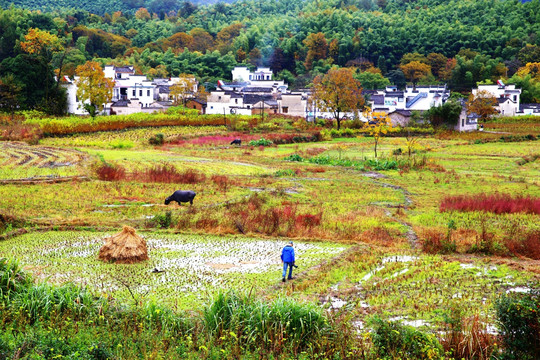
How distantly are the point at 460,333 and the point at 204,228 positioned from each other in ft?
35.7

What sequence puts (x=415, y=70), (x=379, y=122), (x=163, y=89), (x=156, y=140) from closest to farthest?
(x=379, y=122), (x=156, y=140), (x=163, y=89), (x=415, y=70)

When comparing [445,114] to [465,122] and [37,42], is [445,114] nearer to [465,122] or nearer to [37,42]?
[465,122]

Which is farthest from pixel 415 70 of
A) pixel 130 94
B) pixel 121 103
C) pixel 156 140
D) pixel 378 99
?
pixel 156 140

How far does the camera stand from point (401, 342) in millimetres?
8883

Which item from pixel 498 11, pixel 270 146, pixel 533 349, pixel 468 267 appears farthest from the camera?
pixel 498 11

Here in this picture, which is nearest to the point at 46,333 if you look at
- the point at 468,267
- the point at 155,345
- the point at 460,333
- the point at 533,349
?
the point at 155,345

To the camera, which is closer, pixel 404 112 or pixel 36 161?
pixel 36 161

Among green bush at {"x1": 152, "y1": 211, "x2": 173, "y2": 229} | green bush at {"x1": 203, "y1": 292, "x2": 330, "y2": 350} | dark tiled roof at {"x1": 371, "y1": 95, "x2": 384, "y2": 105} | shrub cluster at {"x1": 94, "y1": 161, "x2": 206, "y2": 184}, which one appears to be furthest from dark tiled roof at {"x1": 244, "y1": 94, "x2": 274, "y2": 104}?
green bush at {"x1": 203, "y1": 292, "x2": 330, "y2": 350}

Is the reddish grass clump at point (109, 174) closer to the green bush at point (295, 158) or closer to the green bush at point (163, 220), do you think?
the green bush at point (163, 220)

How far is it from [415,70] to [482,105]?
34063mm

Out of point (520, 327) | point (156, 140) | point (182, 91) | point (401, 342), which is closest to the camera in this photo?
point (520, 327)

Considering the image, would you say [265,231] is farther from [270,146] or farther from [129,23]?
[129,23]

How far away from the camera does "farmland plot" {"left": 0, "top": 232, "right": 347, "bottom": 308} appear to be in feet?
40.4

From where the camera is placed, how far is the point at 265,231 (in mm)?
18578
